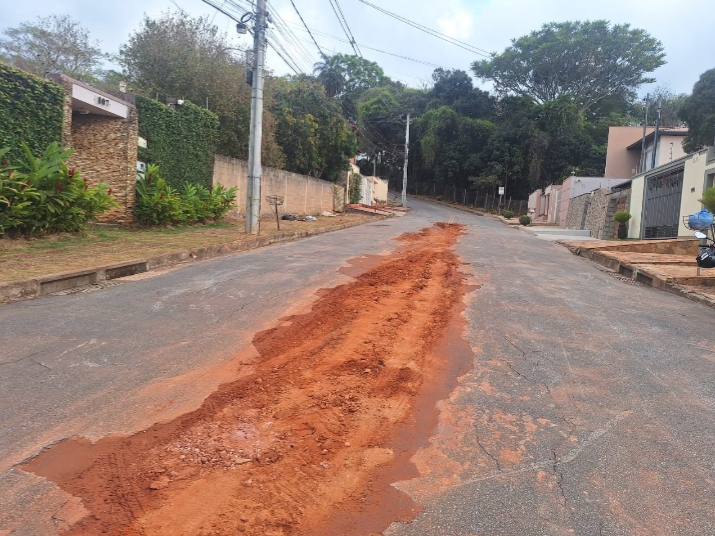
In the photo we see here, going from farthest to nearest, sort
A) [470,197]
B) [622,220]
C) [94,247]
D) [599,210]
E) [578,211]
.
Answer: [470,197] < [578,211] < [599,210] < [622,220] < [94,247]

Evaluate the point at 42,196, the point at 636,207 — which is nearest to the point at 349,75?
the point at 636,207

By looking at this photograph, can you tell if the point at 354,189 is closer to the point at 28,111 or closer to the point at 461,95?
the point at 461,95

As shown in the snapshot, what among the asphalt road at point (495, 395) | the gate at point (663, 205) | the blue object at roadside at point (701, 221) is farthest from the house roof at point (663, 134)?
the asphalt road at point (495, 395)

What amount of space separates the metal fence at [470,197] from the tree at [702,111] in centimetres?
2233

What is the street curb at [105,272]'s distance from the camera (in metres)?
7.22

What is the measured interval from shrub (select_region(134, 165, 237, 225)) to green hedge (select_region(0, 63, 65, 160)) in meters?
3.25

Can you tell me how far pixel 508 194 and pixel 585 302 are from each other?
1905 inches

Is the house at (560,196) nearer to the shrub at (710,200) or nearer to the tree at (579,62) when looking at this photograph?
the tree at (579,62)

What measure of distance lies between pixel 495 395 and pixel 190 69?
20.1 meters

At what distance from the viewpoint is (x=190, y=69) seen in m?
21.0

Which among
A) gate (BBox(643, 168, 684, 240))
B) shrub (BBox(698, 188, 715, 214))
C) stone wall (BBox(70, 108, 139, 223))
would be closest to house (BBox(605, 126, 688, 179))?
gate (BBox(643, 168, 684, 240))

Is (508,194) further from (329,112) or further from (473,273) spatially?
(473,273)

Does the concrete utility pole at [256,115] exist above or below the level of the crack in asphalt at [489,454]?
above

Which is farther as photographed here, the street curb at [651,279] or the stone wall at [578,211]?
the stone wall at [578,211]
